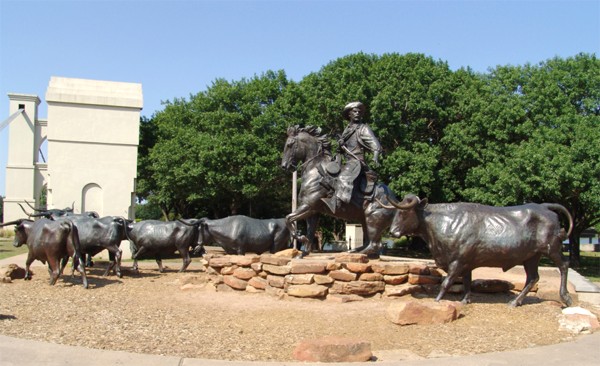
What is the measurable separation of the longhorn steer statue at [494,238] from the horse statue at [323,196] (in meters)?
1.39

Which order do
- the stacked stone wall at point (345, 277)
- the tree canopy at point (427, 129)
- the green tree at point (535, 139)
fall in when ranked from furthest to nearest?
the tree canopy at point (427, 129) → the green tree at point (535, 139) → the stacked stone wall at point (345, 277)

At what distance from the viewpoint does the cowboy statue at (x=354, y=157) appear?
35.2 feet

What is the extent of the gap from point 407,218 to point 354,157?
2.23 metres

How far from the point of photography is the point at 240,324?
801 cm

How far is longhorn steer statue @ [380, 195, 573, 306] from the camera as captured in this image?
8.88 m

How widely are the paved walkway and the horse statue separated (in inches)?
182

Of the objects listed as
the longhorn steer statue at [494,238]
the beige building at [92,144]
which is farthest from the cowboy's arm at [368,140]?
the beige building at [92,144]

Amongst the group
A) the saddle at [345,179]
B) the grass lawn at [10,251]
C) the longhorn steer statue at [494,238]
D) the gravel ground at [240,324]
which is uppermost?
the saddle at [345,179]

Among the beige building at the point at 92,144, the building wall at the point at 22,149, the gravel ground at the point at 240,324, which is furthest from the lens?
the building wall at the point at 22,149

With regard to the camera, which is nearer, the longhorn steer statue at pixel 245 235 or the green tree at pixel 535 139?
the longhorn steer statue at pixel 245 235

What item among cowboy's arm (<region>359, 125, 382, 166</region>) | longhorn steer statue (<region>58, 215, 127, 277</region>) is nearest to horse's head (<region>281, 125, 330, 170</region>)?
cowboy's arm (<region>359, 125, 382, 166</region>)

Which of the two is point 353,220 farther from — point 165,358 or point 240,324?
point 165,358

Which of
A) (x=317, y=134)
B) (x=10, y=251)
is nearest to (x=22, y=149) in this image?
(x=10, y=251)

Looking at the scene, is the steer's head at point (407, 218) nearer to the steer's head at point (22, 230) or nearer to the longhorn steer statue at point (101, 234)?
the longhorn steer statue at point (101, 234)
